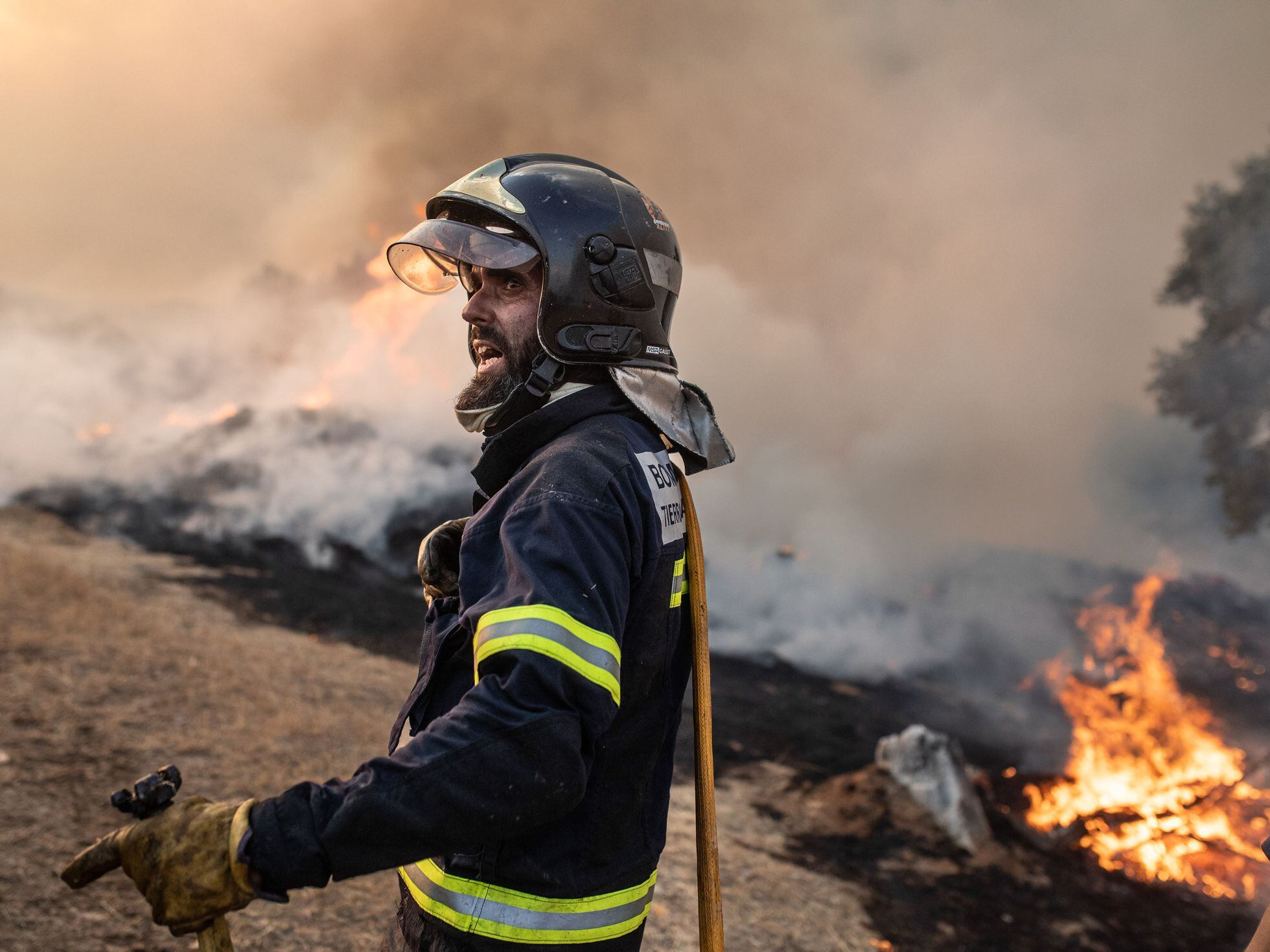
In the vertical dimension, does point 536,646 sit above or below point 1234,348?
below

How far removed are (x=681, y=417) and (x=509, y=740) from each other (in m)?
1.18

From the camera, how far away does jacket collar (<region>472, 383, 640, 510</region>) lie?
2.02 m

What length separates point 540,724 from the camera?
1476 mm

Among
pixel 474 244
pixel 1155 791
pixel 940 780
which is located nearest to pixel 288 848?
pixel 474 244

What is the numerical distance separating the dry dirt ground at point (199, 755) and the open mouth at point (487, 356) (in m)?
3.30

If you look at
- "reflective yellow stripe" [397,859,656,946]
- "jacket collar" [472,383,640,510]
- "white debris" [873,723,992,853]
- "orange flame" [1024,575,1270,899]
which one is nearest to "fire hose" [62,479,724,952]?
"reflective yellow stripe" [397,859,656,946]

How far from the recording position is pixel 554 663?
1.51m

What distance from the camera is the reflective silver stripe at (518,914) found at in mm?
1755

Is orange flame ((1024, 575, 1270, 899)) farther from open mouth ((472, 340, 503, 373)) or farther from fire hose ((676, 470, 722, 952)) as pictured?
open mouth ((472, 340, 503, 373))

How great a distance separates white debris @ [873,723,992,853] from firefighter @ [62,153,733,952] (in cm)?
550

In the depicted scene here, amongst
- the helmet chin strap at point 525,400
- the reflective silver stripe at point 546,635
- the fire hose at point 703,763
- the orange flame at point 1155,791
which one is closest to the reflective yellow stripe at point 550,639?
the reflective silver stripe at point 546,635

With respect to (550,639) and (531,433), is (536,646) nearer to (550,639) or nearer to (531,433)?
(550,639)

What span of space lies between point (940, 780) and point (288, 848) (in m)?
6.58

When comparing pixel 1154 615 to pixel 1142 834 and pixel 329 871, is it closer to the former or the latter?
pixel 1142 834
